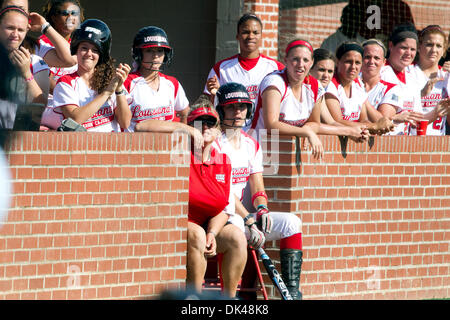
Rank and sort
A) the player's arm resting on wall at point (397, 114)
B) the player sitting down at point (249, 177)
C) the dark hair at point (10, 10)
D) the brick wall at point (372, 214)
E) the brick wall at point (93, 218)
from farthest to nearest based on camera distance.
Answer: the player's arm resting on wall at point (397, 114)
the brick wall at point (372, 214)
the player sitting down at point (249, 177)
the dark hair at point (10, 10)
the brick wall at point (93, 218)

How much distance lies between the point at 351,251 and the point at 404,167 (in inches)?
39.5

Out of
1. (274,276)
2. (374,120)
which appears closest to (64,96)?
(274,276)

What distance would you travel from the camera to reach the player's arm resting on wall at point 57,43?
757cm

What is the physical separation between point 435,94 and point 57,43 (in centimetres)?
428

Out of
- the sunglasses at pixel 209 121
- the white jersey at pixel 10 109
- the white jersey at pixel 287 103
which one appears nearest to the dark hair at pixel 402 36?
the white jersey at pixel 287 103

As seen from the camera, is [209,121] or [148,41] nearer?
[209,121]

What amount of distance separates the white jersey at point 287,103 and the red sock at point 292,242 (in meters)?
1.06

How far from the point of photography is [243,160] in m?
7.39

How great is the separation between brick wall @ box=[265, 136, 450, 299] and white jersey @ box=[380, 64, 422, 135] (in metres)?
0.60

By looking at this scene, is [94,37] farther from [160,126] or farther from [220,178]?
[220,178]

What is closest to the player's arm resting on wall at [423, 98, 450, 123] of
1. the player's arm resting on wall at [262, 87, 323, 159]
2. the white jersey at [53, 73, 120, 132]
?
the player's arm resting on wall at [262, 87, 323, 159]

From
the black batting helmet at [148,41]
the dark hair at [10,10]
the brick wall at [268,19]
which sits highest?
the brick wall at [268,19]

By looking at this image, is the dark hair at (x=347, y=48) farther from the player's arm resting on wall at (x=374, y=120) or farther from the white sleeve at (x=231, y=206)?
the white sleeve at (x=231, y=206)

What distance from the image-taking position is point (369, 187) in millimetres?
8320
